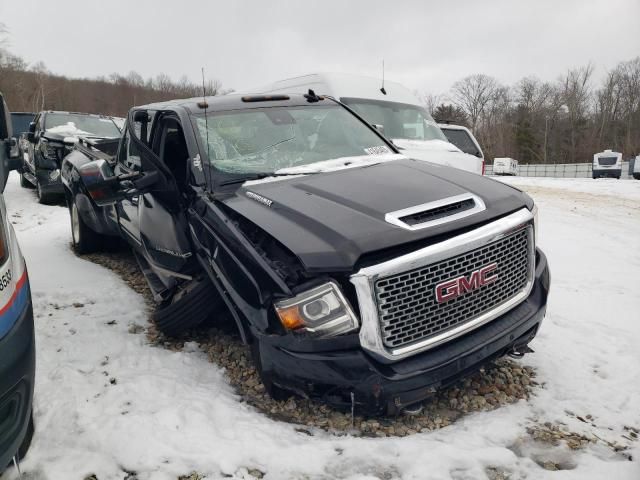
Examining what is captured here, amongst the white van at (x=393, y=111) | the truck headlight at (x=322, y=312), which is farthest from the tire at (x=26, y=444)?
the white van at (x=393, y=111)

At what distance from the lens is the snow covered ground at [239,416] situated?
2.01m

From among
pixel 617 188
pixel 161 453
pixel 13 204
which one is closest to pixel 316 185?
pixel 161 453

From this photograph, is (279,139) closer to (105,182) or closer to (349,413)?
(105,182)

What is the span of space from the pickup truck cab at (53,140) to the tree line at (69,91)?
1081 inches

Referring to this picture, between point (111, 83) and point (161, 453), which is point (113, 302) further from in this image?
point (111, 83)

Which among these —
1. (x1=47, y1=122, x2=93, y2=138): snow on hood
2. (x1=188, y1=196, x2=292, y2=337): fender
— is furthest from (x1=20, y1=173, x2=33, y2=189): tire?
(x1=188, y1=196, x2=292, y2=337): fender

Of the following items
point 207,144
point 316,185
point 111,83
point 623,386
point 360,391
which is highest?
point 111,83

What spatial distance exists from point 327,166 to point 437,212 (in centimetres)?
97

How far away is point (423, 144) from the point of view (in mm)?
7938

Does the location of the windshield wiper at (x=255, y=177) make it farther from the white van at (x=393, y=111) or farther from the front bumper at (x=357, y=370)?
the white van at (x=393, y=111)

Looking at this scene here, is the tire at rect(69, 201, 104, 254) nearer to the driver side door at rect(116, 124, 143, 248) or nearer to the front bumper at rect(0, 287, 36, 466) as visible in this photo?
the driver side door at rect(116, 124, 143, 248)

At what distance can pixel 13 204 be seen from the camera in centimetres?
910

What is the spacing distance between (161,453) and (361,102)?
704cm

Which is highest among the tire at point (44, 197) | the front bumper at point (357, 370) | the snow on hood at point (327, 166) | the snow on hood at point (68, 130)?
the snow on hood at point (68, 130)
